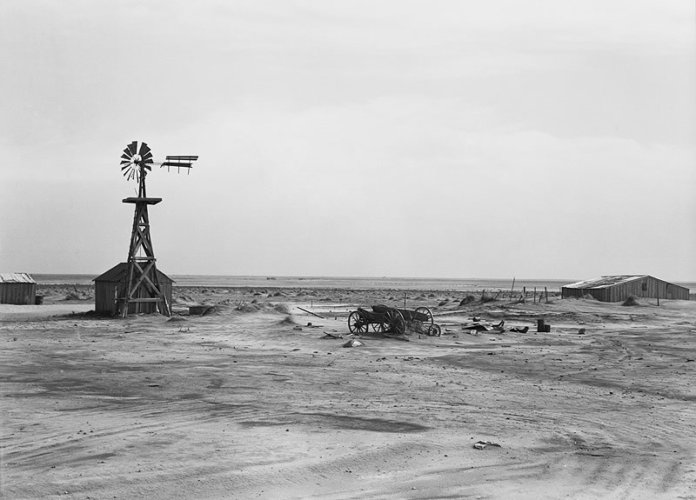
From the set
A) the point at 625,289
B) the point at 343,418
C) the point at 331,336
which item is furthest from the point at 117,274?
the point at 625,289

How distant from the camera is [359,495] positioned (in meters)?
9.34

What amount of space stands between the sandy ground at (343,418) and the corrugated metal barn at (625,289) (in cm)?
2768

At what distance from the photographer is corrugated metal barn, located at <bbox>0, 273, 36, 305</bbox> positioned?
5547 cm

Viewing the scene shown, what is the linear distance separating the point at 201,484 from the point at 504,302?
144 ft

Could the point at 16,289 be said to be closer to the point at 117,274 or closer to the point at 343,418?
the point at 117,274

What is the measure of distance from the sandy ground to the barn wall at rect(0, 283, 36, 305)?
30.2 metres

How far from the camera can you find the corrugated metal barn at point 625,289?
55.1 m

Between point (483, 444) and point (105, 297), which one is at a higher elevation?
point (105, 297)

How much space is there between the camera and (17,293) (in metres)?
55.8

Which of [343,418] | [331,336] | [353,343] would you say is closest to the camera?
[343,418]

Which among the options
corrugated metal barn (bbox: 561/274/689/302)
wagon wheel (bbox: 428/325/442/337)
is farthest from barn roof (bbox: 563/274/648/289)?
wagon wheel (bbox: 428/325/442/337)

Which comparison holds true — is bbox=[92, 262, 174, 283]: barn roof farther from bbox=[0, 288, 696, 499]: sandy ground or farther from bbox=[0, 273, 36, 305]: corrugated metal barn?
bbox=[0, 273, 36, 305]: corrugated metal barn

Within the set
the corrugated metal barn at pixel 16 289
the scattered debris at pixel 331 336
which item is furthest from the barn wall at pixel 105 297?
the corrugated metal barn at pixel 16 289

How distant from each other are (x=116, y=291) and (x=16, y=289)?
19212mm
